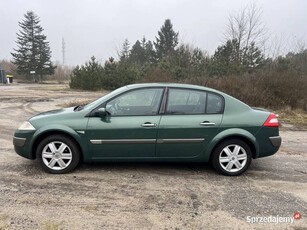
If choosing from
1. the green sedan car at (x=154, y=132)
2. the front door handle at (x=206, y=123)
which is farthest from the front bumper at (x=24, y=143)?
the front door handle at (x=206, y=123)

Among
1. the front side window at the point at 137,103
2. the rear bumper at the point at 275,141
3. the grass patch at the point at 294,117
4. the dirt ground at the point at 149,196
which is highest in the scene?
the front side window at the point at 137,103

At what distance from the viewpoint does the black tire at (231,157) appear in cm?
481

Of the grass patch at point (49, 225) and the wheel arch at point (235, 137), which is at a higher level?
the wheel arch at point (235, 137)

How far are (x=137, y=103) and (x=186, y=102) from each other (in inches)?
32.4

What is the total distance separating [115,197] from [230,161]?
2.01 metres

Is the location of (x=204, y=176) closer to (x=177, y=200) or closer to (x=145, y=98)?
(x=177, y=200)

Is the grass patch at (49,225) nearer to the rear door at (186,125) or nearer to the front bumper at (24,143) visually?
the front bumper at (24,143)

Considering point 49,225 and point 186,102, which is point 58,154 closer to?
point 49,225

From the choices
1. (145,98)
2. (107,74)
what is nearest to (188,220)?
(145,98)

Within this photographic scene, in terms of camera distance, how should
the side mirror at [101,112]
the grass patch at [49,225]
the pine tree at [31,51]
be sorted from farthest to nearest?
the pine tree at [31,51] → the side mirror at [101,112] → the grass patch at [49,225]

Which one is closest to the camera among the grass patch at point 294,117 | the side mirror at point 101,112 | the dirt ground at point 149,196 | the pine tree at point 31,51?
the dirt ground at point 149,196

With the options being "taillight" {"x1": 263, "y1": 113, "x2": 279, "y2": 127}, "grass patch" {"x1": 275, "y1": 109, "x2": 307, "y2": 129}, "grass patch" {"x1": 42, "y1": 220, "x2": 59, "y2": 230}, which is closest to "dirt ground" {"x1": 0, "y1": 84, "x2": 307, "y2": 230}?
"grass patch" {"x1": 42, "y1": 220, "x2": 59, "y2": 230}

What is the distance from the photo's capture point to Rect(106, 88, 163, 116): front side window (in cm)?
479

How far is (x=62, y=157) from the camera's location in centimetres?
476
